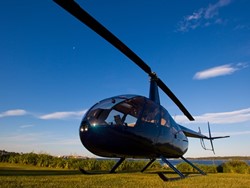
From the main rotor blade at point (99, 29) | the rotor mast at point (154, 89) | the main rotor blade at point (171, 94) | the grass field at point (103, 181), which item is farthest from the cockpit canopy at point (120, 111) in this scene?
A: the main rotor blade at point (171, 94)

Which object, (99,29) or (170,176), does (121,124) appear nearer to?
(99,29)

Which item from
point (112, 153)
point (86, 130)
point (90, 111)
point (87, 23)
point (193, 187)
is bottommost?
point (193, 187)

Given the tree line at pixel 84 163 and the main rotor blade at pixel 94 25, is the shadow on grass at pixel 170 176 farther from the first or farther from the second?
the tree line at pixel 84 163

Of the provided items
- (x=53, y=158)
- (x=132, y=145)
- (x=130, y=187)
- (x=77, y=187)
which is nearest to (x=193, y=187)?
(x=130, y=187)

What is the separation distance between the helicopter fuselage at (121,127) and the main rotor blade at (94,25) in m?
1.20

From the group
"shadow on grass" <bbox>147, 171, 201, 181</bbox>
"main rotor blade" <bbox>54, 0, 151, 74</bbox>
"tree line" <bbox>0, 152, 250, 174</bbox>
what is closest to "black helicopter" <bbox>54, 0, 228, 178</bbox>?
"main rotor blade" <bbox>54, 0, 151, 74</bbox>

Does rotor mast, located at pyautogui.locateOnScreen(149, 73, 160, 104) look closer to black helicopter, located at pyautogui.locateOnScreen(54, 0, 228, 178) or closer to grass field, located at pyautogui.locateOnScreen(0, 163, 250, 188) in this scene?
black helicopter, located at pyautogui.locateOnScreen(54, 0, 228, 178)

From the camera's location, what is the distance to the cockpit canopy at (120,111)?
620cm

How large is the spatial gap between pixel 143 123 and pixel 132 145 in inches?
26.5

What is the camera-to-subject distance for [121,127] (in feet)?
20.6

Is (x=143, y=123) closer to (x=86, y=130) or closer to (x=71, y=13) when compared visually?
(x=86, y=130)

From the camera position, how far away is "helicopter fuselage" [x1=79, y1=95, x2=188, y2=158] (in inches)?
243

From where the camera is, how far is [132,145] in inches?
262

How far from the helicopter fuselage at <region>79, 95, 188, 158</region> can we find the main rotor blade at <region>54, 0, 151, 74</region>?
1.20 metres
